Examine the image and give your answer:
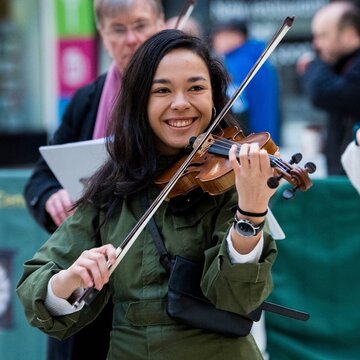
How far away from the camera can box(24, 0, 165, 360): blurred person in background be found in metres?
3.74

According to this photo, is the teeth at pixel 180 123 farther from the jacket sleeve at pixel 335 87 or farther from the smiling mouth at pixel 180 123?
the jacket sleeve at pixel 335 87

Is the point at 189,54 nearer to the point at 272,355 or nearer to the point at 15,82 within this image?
the point at 272,355

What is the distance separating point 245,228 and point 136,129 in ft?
1.90

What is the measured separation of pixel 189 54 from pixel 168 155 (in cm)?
32

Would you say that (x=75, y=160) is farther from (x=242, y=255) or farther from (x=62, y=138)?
(x=242, y=255)

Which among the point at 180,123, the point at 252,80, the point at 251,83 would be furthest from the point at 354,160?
the point at 251,83

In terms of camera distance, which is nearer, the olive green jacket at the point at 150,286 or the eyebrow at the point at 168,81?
the olive green jacket at the point at 150,286

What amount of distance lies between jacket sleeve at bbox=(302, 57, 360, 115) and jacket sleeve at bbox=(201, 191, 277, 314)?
9.47 feet

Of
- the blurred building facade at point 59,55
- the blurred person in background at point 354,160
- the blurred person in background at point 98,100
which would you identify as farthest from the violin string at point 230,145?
the blurred building facade at point 59,55

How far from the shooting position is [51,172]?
3871 millimetres

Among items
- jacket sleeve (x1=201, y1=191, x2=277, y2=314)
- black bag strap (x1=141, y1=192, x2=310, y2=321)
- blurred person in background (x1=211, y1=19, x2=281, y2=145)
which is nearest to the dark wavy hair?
black bag strap (x1=141, y1=192, x2=310, y2=321)

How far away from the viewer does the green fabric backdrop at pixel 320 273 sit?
448cm

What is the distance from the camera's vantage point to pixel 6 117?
1287 centimetres

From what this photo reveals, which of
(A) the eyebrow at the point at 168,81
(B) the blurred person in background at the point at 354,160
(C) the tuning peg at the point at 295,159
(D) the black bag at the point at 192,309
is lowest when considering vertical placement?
(D) the black bag at the point at 192,309
